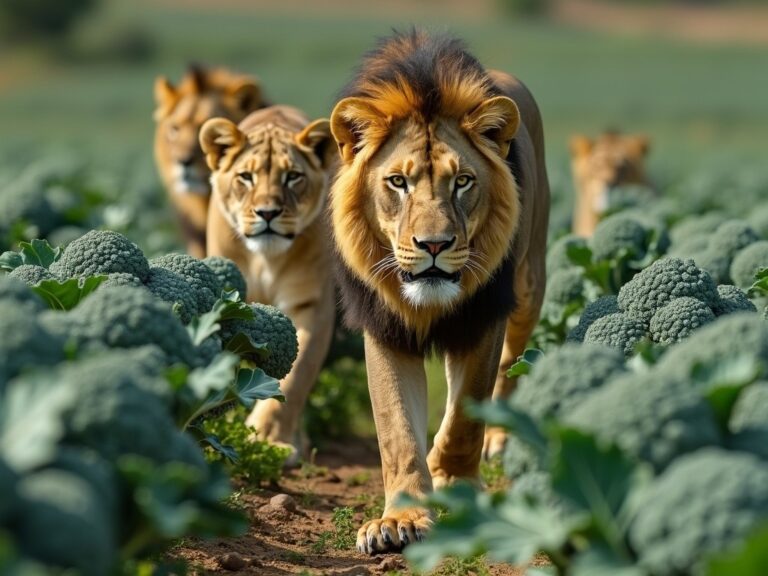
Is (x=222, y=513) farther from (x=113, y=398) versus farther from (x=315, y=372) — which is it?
(x=315, y=372)

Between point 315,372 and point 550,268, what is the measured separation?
1.49 metres

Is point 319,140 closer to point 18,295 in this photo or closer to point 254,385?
point 254,385

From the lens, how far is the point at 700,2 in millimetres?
72375

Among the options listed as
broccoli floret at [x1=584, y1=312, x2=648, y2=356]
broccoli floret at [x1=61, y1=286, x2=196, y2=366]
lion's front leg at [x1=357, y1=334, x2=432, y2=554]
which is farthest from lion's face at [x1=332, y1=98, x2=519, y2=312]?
broccoli floret at [x1=61, y1=286, x2=196, y2=366]

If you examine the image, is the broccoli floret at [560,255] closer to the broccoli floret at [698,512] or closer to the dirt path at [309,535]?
A: the dirt path at [309,535]

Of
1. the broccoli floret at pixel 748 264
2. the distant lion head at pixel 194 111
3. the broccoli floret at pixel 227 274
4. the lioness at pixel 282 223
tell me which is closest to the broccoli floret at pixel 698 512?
the broccoli floret at pixel 227 274

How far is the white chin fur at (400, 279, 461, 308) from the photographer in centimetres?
555

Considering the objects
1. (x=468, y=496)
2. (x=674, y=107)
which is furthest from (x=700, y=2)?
(x=468, y=496)

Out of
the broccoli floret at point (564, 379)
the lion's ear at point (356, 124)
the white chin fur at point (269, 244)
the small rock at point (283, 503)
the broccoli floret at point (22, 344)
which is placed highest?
the lion's ear at point (356, 124)

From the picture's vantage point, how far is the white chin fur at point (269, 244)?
7.70 meters

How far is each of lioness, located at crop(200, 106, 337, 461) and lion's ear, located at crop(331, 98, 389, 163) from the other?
5.67 ft

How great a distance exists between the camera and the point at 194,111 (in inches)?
410

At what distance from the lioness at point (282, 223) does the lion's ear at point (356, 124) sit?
173cm

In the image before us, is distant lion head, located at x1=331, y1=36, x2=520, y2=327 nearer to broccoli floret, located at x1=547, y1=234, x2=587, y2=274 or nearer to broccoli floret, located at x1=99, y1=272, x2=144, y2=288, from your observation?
broccoli floret, located at x1=99, y1=272, x2=144, y2=288
